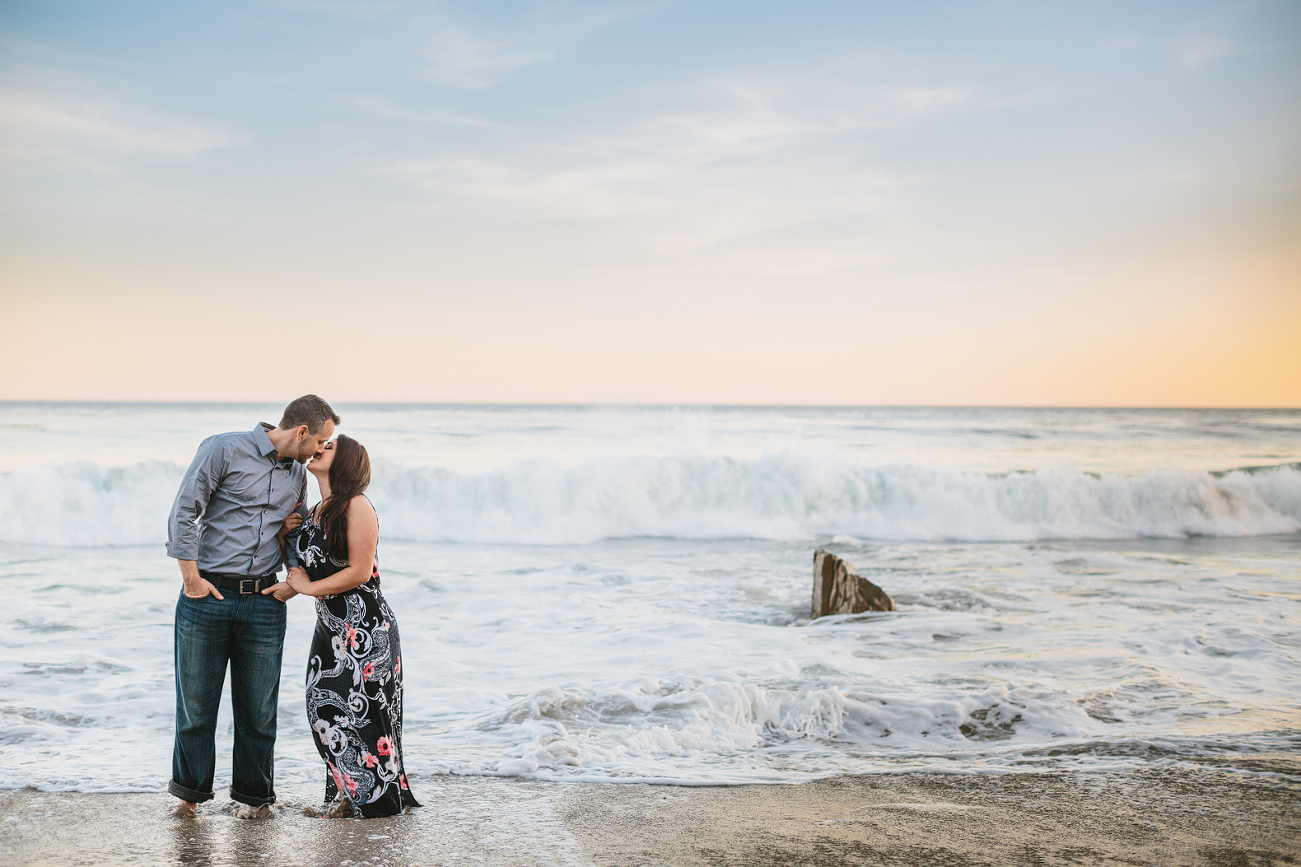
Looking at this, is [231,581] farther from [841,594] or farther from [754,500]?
[754,500]

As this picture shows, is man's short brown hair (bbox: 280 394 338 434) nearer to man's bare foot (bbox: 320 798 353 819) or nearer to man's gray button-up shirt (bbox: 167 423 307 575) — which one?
man's gray button-up shirt (bbox: 167 423 307 575)

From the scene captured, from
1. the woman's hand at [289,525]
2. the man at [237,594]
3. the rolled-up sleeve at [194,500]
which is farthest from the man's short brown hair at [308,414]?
the woman's hand at [289,525]

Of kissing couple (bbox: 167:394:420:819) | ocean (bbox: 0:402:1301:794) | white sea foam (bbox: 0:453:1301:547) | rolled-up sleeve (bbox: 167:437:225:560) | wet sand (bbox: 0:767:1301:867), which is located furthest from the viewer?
white sea foam (bbox: 0:453:1301:547)

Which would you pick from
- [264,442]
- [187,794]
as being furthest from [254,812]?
[264,442]

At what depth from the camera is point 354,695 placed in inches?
147

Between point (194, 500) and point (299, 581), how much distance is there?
54 cm

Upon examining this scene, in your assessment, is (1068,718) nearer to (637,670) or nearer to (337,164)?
(637,670)

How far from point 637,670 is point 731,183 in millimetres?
14626

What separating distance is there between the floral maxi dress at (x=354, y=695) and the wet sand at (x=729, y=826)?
0.49ft

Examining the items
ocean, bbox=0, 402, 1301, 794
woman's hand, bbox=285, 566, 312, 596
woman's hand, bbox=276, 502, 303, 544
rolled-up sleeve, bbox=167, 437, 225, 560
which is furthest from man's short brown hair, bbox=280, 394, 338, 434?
ocean, bbox=0, 402, 1301, 794

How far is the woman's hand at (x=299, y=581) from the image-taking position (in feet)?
12.0

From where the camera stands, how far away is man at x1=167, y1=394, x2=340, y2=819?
354 cm

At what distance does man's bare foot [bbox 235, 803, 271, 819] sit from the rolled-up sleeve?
44.7 inches

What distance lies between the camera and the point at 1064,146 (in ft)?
52.0
